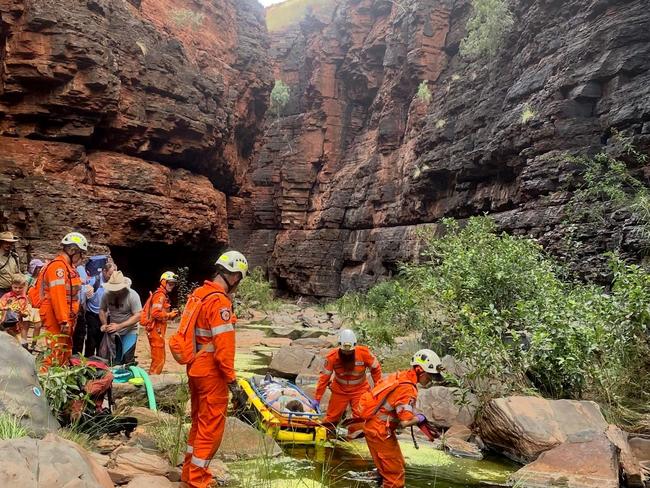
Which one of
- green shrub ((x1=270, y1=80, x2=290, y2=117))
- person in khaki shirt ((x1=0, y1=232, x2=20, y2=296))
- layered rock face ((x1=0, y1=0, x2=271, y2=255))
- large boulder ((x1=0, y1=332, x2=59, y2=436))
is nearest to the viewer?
large boulder ((x1=0, y1=332, x2=59, y2=436))

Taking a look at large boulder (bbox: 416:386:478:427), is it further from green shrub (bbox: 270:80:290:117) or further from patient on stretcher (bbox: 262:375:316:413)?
green shrub (bbox: 270:80:290:117)

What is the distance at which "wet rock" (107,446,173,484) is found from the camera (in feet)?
11.9

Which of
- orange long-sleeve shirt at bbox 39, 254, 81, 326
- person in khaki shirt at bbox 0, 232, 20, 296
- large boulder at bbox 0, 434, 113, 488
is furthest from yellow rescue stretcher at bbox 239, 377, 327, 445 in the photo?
person in khaki shirt at bbox 0, 232, 20, 296

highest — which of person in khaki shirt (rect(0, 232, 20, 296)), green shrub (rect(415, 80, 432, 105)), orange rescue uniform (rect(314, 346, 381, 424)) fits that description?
green shrub (rect(415, 80, 432, 105))

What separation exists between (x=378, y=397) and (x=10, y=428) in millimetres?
2978

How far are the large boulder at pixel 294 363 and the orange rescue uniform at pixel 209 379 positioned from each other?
548 centimetres

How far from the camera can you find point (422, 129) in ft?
77.6

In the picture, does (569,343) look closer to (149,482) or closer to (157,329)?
(149,482)

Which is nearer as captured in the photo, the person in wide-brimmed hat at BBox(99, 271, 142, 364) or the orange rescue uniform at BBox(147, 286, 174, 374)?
the person in wide-brimmed hat at BBox(99, 271, 142, 364)

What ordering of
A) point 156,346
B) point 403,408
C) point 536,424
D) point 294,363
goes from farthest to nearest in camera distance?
point 294,363, point 156,346, point 536,424, point 403,408

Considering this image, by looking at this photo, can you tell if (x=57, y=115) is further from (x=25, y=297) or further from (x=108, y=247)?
(x=25, y=297)

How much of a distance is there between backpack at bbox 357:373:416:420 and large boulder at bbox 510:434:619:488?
57.5 inches

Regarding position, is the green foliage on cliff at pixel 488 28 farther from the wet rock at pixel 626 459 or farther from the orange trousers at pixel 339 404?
the orange trousers at pixel 339 404

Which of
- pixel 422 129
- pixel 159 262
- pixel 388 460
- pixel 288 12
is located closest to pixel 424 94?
pixel 422 129
